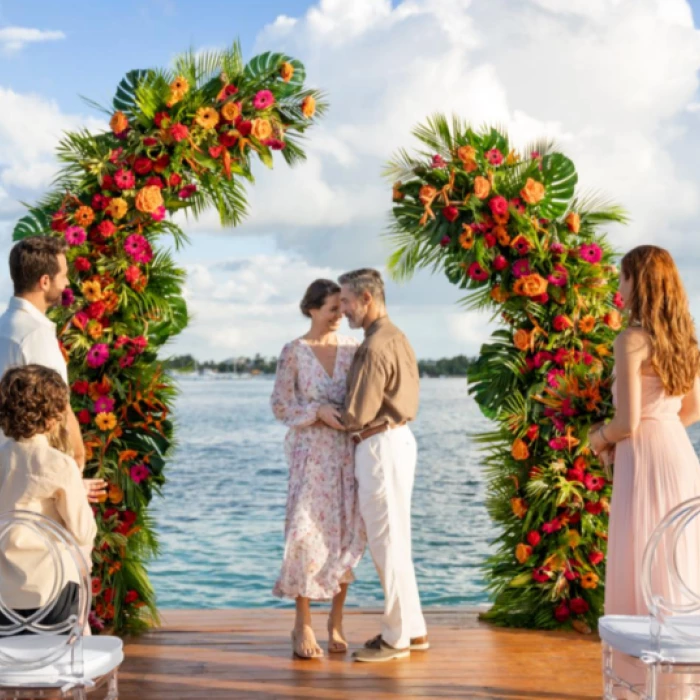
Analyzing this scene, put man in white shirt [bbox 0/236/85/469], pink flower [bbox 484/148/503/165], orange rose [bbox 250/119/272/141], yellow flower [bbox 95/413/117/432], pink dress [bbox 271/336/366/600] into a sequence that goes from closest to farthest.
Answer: man in white shirt [bbox 0/236/85/469]
pink dress [bbox 271/336/366/600]
yellow flower [bbox 95/413/117/432]
orange rose [bbox 250/119/272/141]
pink flower [bbox 484/148/503/165]

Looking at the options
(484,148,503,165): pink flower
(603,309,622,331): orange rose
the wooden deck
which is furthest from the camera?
(484,148,503,165): pink flower

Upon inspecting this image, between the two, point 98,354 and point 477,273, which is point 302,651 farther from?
point 477,273

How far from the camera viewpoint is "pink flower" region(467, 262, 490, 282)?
17.7 ft

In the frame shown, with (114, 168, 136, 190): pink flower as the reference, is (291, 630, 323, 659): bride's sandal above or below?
below

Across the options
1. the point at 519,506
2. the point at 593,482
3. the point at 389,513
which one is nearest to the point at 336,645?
the point at 389,513

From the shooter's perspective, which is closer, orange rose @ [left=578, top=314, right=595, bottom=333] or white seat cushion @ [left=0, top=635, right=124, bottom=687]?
white seat cushion @ [left=0, top=635, right=124, bottom=687]

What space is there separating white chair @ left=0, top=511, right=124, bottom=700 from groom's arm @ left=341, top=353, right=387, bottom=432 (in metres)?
1.68

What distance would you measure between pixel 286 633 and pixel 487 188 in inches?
92.9

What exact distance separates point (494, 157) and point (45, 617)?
3288mm

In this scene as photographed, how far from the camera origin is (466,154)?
5418mm

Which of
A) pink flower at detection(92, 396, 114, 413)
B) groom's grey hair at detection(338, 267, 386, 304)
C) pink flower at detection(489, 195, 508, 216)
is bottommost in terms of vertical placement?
pink flower at detection(92, 396, 114, 413)

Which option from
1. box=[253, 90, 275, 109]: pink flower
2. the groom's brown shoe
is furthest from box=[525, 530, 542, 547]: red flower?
box=[253, 90, 275, 109]: pink flower

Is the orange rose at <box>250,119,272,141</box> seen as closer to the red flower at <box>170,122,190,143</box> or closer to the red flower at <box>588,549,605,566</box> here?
the red flower at <box>170,122,190,143</box>

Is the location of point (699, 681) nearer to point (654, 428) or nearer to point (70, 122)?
point (654, 428)
